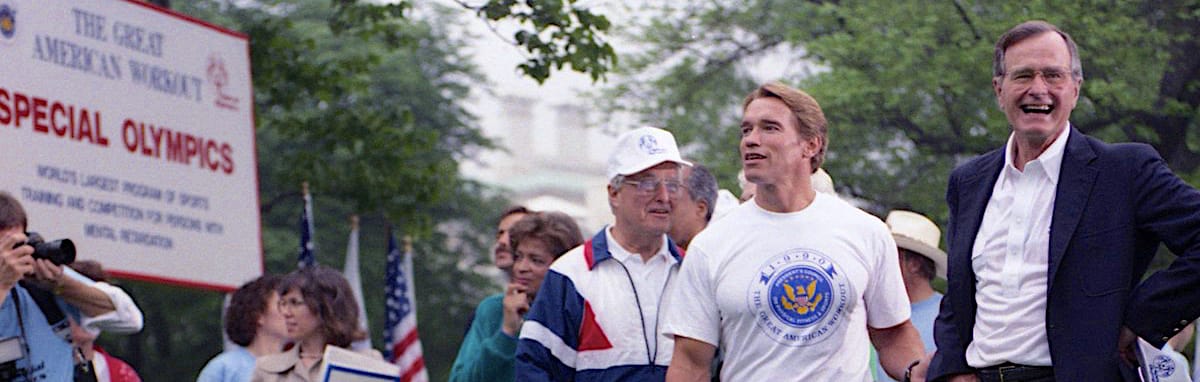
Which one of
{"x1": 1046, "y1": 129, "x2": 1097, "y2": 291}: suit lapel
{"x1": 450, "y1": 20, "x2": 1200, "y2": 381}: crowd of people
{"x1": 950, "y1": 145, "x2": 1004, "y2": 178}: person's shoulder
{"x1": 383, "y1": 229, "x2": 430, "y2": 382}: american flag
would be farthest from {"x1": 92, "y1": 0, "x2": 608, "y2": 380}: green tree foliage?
{"x1": 1046, "y1": 129, "x2": 1097, "y2": 291}: suit lapel

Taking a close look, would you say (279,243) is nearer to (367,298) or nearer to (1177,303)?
(367,298)

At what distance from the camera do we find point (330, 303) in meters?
8.54

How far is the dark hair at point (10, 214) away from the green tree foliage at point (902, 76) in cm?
1173

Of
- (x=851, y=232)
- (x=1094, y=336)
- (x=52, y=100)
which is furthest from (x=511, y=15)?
(x=1094, y=336)

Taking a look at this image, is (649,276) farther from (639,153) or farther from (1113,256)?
(1113,256)

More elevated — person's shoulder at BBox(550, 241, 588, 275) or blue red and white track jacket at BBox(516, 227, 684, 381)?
person's shoulder at BBox(550, 241, 588, 275)

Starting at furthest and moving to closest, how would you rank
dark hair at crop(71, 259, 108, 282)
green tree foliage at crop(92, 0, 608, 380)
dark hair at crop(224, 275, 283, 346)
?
green tree foliage at crop(92, 0, 608, 380) → dark hair at crop(224, 275, 283, 346) → dark hair at crop(71, 259, 108, 282)

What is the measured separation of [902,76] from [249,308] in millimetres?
12363

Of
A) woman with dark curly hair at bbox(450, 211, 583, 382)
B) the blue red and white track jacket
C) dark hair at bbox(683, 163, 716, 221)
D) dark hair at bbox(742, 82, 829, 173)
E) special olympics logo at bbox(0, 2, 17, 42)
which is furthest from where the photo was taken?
special olympics logo at bbox(0, 2, 17, 42)

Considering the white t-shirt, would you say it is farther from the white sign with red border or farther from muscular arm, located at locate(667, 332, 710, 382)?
the white sign with red border

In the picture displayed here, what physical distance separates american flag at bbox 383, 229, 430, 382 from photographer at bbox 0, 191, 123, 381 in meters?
8.45

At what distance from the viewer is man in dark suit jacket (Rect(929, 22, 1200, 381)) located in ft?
17.3

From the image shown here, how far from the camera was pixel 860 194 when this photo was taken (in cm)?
2384

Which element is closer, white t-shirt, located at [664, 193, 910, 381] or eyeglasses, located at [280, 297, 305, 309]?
white t-shirt, located at [664, 193, 910, 381]
